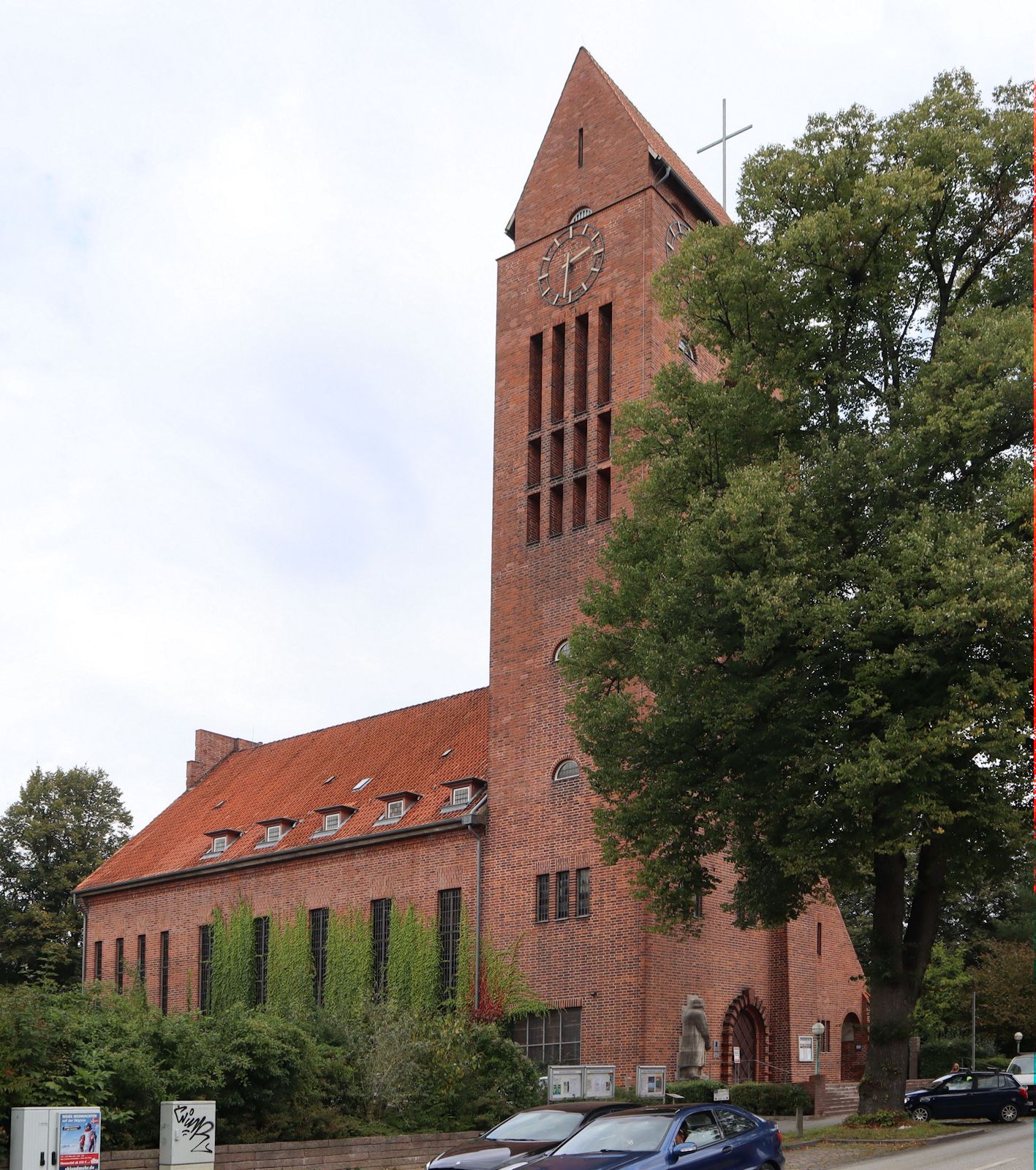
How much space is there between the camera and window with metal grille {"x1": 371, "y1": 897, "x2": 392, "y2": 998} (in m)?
37.6

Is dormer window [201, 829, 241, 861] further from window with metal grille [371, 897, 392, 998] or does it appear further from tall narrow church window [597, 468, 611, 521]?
tall narrow church window [597, 468, 611, 521]

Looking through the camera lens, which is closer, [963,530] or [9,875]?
[963,530]

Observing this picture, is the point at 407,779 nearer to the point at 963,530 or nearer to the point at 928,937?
the point at 928,937

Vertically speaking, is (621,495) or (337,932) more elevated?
(621,495)

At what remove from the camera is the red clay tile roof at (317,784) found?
40.2 meters

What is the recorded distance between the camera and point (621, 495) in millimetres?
34688

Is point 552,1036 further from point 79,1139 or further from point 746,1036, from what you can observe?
point 79,1139

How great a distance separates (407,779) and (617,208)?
56.0 ft

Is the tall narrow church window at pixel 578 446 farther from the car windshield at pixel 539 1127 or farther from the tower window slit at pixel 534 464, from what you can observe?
the car windshield at pixel 539 1127

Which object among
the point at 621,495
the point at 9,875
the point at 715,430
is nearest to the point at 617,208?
the point at 621,495

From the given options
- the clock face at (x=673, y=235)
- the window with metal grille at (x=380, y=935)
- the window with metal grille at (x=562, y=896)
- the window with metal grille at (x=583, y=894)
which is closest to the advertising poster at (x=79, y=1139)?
the window with metal grille at (x=583, y=894)

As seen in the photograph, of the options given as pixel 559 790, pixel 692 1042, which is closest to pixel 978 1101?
pixel 692 1042

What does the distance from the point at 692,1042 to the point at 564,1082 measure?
534 cm

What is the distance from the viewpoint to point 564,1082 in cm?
2736
